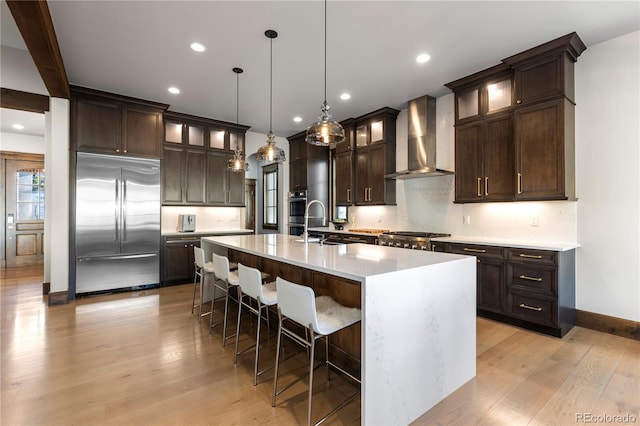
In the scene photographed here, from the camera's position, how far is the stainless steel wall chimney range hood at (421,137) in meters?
4.61

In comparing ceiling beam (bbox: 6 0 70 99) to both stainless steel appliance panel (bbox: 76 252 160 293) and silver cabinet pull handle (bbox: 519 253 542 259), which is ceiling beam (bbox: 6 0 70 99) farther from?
silver cabinet pull handle (bbox: 519 253 542 259)

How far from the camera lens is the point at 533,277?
3.21 m

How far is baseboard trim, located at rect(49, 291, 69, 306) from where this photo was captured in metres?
4.13

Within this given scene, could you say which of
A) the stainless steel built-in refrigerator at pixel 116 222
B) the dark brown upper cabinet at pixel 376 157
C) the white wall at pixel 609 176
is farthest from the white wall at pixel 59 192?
the white wall at pixel 609 176

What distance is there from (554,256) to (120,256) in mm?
5649

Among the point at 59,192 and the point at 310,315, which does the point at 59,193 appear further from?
the point at 310,315

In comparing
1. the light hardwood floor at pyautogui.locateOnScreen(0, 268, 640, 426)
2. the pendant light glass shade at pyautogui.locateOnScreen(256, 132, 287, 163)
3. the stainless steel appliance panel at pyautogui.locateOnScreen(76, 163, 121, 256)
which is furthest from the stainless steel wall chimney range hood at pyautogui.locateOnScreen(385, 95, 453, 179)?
the stainless steel appliance panel at pyautogui.locateOnScreen(76, 163, 121, 256)

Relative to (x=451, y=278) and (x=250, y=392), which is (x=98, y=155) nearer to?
(x=250, y=392)

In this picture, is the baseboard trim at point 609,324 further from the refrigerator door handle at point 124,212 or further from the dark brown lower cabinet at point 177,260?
the refrigerator door handle at point 124,212

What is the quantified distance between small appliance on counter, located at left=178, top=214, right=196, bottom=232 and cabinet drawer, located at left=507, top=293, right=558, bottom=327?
16.4 ft

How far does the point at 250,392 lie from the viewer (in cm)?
216

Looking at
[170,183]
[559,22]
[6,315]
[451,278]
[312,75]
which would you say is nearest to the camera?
[451,278]

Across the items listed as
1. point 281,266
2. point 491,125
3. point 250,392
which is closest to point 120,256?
point 281,266

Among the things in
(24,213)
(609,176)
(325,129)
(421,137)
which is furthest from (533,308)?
(24,213)
